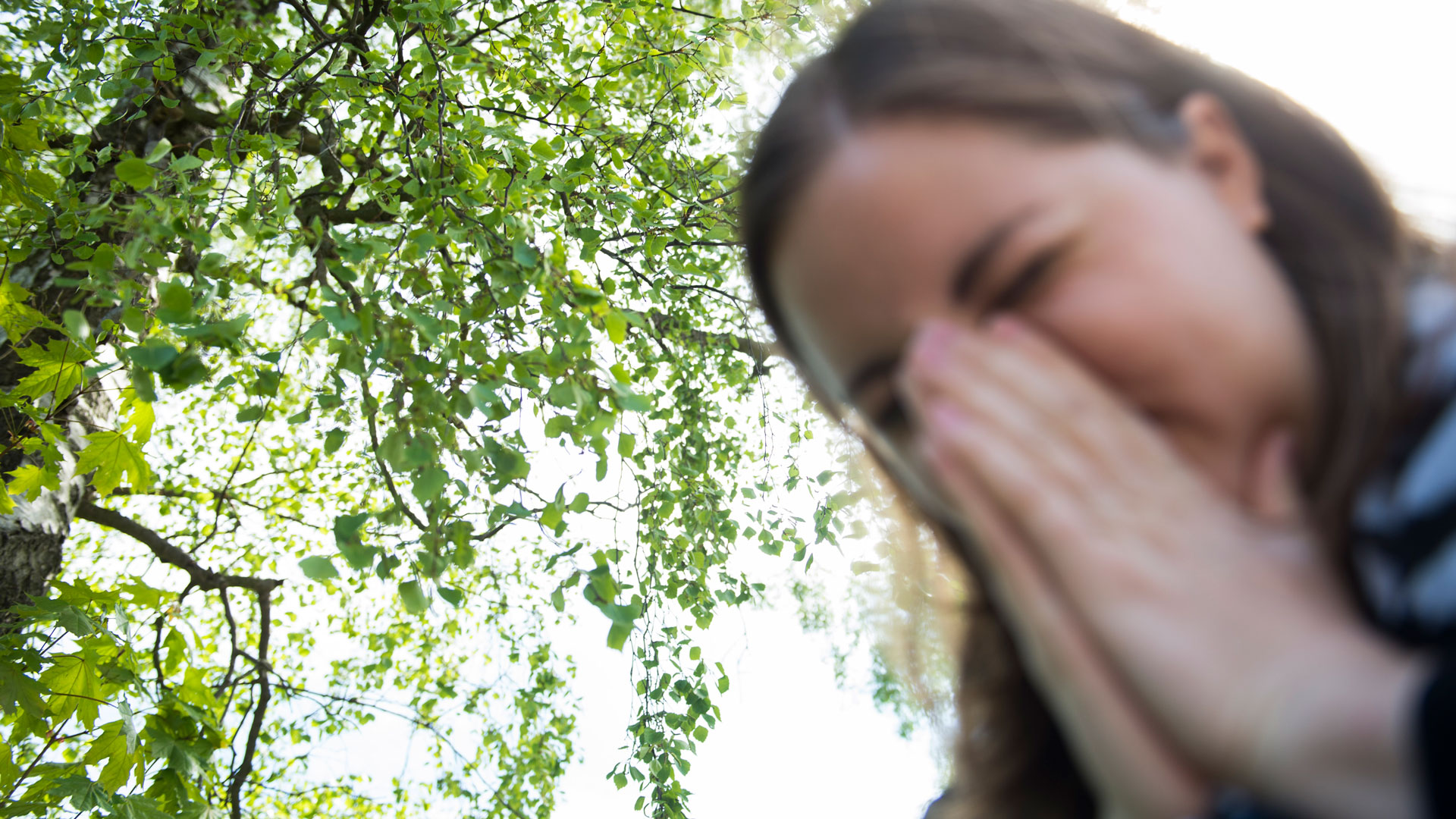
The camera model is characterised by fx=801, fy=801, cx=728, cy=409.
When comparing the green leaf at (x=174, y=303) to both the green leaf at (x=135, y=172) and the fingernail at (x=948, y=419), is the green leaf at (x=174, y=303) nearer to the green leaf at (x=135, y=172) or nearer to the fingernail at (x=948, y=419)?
the green leaf at (x=135, y=172)

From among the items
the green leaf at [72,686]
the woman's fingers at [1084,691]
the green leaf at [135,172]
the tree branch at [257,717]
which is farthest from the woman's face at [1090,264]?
the tree branch at [257,717]

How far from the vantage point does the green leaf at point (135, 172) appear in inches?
77.9

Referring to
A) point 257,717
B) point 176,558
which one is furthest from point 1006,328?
point 176,558

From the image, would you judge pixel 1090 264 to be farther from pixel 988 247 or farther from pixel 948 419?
pixel 948 419

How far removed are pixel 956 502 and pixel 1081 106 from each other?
0.51m

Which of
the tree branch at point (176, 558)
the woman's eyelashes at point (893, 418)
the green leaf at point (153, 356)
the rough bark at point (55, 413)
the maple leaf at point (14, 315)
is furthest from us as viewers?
the tree branch at point (176, 558)

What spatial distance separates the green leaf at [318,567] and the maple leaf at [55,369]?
1.45 metres

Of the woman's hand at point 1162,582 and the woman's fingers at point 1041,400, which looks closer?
the woman's hand at point 1162,582

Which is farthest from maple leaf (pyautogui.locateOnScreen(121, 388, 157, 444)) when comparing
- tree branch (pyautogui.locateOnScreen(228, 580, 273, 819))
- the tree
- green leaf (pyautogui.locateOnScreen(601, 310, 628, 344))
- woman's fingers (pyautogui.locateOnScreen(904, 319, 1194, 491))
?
woman's fingers (pyautogui.locateOnScreen(904, 319, 1194, 491))

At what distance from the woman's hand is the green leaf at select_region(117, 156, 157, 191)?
2.06 metres

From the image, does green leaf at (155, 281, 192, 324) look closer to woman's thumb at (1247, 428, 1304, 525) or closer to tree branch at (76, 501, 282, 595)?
woman's thumb at (1247, 428, 1304, 525)

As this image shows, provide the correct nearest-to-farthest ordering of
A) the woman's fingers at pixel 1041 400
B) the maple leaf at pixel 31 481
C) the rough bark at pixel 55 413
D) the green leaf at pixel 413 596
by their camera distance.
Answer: the woman's fingers at pixel 1041 400
the green leaf at pixel 413 596
the maple leaf at pixel 31 481
the rough bark at pixel 55 413

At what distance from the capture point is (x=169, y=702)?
2596 millimetres

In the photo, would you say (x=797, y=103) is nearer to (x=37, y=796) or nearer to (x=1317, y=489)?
(x=1317, y=489)
